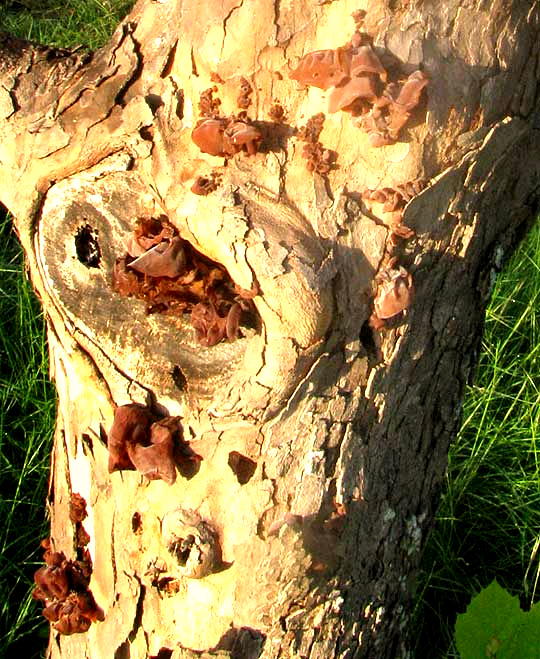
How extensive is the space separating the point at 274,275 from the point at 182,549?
40 centimetres

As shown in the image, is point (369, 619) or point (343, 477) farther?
point (369, 619)

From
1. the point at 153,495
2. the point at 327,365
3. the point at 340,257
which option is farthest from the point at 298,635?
the point at 340,257

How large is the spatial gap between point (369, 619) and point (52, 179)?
33.6 inches

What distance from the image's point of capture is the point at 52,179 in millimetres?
1298

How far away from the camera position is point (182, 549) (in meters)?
1.14

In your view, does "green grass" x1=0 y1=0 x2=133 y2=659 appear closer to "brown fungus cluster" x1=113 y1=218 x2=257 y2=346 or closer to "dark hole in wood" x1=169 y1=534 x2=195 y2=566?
"dark hole in wood" x1=169 y1=534 x2=195 y2=566

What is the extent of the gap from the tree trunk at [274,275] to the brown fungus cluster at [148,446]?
19 millimetres

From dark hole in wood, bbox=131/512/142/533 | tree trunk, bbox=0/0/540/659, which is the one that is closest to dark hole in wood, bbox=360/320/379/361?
tree trunk, bbox=0/0/540/659

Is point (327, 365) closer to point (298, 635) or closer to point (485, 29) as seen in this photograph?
point (298, 635)

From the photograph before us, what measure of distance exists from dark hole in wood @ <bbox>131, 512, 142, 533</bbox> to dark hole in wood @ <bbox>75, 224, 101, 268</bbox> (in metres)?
0.39

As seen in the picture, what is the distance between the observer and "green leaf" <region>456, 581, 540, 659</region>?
1.04m

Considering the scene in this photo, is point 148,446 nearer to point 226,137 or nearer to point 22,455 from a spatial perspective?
point 226,137

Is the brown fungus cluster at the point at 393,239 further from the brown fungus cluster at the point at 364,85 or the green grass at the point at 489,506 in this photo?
the green grass at the point at 489,506

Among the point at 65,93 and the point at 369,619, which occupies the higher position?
the point at 65,93
